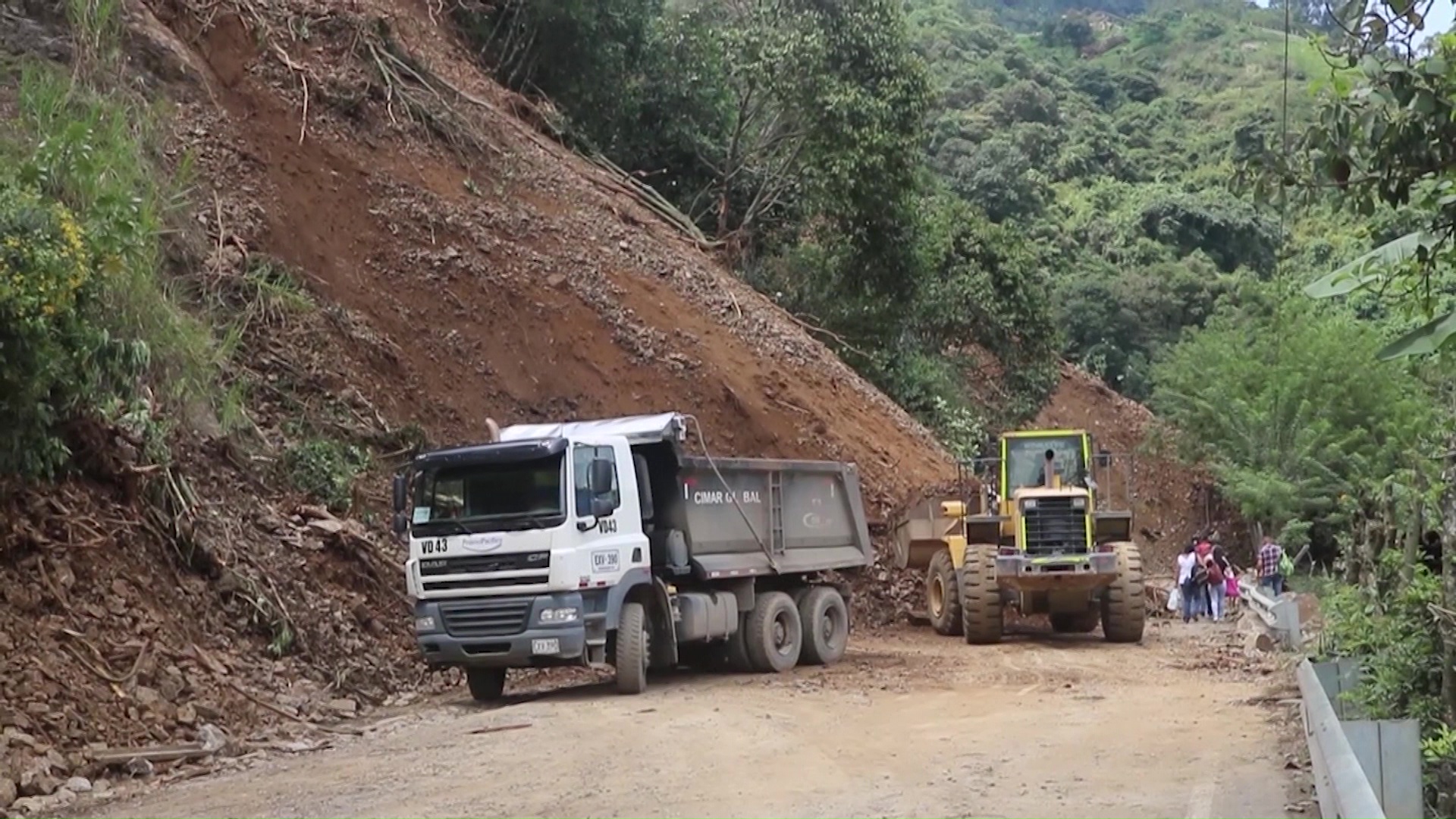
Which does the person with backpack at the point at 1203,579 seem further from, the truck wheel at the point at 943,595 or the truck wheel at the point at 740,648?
the truck wheel at the point at 740,648

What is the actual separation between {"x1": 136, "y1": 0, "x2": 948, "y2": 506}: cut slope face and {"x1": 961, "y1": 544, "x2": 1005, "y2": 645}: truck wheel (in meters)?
5.96

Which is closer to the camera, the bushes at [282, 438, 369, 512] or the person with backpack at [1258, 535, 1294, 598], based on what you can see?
the bushes at [282, 438, 369, 512]

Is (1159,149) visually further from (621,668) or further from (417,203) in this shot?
(621,668)

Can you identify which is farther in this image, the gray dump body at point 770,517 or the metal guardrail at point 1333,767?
the gray dump body at point 770,517

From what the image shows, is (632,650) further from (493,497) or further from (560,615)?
(493,497)

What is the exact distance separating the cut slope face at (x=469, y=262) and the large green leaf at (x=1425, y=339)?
17748 millimetres

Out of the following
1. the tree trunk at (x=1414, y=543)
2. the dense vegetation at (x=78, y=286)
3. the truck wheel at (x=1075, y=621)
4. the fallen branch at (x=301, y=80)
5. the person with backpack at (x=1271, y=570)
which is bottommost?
the truck wheel at (x=1075, y=621)

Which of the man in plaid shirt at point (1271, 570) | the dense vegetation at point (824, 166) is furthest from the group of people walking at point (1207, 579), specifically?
the dense vegetation at point (824, 166)

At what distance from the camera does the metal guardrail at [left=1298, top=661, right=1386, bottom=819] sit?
5508mm

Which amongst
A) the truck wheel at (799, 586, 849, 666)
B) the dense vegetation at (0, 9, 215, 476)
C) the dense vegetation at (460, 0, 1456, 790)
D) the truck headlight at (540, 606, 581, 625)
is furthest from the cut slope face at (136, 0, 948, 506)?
the truck headlight at (540, 606, 581, 625)

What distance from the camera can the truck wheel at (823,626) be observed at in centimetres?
1905

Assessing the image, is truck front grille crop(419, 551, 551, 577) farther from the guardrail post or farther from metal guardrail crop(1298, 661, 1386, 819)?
the guardrail post

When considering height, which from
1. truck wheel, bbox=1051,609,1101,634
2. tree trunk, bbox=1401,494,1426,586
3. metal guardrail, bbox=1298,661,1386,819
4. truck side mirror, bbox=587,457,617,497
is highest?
truck side mirror, bbox=587,457,617,497

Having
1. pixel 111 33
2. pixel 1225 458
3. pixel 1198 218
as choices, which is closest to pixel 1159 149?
pixel 1198 218
